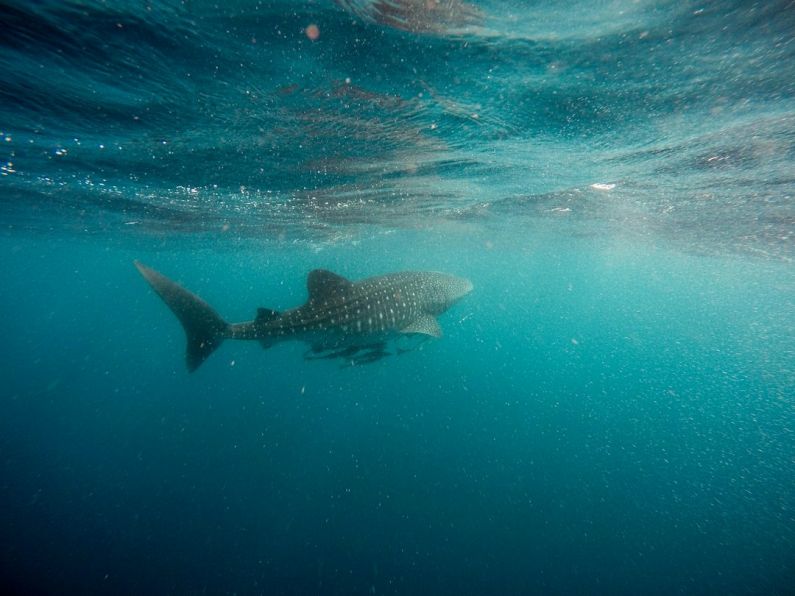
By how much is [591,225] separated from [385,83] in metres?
23.0

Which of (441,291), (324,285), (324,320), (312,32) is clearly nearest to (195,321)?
(324,320)

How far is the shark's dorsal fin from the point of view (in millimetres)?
8183

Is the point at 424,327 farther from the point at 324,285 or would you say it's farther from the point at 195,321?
the point at 195,321

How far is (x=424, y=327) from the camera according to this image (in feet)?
31.7

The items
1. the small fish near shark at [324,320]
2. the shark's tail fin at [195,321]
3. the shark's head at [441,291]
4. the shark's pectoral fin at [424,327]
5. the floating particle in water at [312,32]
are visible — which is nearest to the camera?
the floating particle in water at [312,32]

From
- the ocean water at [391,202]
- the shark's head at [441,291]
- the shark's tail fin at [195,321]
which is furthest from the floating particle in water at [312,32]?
the shark's head at [441,291]

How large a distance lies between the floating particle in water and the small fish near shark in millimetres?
4235

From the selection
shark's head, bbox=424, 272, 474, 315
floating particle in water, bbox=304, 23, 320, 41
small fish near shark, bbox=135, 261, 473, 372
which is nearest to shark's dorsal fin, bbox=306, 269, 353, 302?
small fish near shark, bbox=135, 261, 473, 372

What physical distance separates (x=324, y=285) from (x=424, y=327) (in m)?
2.90

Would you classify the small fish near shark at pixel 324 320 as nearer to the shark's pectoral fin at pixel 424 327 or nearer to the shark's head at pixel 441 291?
the shark's pectoral fin at pixel 424 327

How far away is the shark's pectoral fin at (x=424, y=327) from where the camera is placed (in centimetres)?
940

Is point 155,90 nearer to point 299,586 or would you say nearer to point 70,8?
point 70,8

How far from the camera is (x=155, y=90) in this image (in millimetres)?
7543

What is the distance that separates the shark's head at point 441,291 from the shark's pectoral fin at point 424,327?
19.7 inches
